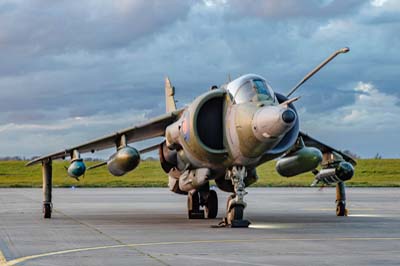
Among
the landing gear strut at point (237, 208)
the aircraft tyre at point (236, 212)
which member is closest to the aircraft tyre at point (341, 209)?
the landing gear strut at point (237, 208)

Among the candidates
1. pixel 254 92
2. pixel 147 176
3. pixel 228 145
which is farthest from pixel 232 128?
pixel 147 176

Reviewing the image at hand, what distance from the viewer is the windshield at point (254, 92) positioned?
17.3 meters

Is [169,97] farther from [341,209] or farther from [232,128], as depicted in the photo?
[232,128]

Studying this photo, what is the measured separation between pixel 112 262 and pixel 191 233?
531cm

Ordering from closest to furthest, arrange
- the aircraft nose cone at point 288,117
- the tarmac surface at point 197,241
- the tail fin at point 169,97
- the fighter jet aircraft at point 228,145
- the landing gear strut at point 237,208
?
the tarmac surface at point 197,241, the aircraft nose cone at point 288,117, the fighter jet aircraft at point 228,145, the landing gear strut at point 237,208, the tail fin at point 169,97

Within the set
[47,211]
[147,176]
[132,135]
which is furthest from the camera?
[147,176]

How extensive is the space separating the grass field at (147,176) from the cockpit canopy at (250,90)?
45.4 metres

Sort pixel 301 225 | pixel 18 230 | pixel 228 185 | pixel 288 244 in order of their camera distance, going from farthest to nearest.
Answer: pixel 228 185, pixel 301 225, pixel 18 230, pixel 288 244

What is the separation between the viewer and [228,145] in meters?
17.9

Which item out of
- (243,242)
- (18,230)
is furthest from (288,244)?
(18,230)

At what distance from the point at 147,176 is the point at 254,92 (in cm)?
6105

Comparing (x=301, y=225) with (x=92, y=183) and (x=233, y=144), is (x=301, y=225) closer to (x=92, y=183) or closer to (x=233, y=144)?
(x=233, y=144)

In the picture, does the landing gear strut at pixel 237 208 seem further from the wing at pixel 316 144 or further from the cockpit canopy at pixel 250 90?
the wing at pixel 316 144

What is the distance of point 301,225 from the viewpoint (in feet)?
60.7
